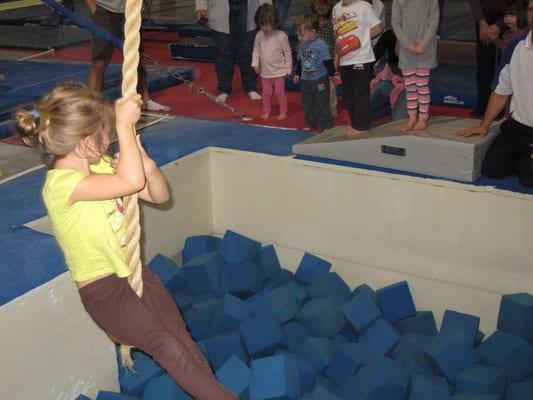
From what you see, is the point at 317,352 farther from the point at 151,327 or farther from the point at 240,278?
the point at 151,327

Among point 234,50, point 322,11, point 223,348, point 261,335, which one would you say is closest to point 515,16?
point 322,11

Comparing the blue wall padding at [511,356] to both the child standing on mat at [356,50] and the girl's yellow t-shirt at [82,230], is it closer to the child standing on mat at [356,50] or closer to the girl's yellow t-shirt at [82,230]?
the child standing on mat at [356,50]

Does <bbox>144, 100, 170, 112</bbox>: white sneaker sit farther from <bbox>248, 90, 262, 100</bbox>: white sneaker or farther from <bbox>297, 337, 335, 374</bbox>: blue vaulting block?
<bbox>297, 337, 335, 374</bbox>: blue vaulting block

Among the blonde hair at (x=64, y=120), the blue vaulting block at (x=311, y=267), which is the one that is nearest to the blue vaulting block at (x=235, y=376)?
the blue vaulting block at (x=311, y=267)

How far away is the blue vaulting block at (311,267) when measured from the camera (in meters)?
4.21

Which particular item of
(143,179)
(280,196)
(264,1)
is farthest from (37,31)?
(143,179)

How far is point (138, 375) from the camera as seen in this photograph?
135 inches

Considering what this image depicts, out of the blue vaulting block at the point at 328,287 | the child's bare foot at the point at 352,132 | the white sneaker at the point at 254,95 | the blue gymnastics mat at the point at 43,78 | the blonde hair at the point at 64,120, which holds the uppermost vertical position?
the blonde hair at the point at 64,120

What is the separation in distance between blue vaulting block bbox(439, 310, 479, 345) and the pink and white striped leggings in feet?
3.77

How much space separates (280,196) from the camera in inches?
171

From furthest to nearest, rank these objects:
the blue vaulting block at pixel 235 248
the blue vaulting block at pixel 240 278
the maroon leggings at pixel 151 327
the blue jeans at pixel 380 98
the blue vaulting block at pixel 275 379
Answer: the blue jeans at pixel 380 98, the blue vaulting block at pixel 235 248, the blue vaulting block at pixel 240 278, the blue vaulting block at pixel 275 379, the maroon leggings at pixel 151 327

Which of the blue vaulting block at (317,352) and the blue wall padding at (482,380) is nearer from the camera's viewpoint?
the blue wall padding at (482,380)

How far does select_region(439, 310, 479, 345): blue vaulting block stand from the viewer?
3.62 meters

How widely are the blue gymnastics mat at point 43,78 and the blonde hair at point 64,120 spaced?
332 cm
